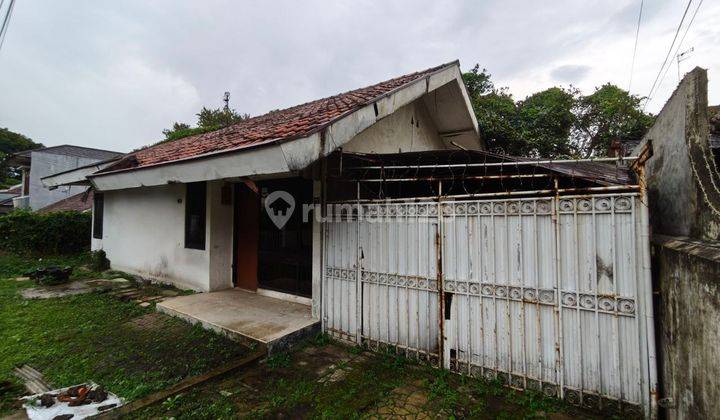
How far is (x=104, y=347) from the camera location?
466 cm

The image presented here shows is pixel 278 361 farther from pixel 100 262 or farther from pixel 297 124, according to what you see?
pixel 100 262

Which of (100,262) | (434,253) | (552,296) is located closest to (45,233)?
(100,262)

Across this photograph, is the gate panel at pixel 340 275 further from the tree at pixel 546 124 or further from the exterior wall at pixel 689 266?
the tree at pixel 546 124

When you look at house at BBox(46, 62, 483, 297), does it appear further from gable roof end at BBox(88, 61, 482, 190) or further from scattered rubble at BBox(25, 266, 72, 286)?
scattered rubble at BBox(25, 266, 72, 286)

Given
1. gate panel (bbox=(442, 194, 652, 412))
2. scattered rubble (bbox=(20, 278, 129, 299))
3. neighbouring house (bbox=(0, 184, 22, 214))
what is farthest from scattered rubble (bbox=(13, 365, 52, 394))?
neighbouring house (bbox=(0, 184, 22, 214))

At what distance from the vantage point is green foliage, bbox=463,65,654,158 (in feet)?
41.5

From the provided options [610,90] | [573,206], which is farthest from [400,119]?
[610,90]

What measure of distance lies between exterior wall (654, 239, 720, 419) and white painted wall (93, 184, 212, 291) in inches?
295

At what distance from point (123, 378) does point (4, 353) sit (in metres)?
2.36

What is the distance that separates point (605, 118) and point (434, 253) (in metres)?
19.5

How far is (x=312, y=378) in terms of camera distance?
3734 millimetres

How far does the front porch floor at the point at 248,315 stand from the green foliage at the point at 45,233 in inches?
418

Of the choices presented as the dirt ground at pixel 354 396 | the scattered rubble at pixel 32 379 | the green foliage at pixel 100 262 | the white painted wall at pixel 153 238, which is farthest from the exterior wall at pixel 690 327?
the green foliage at pixel 100 262

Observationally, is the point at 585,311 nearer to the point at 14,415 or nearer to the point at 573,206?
the point at 573,206
